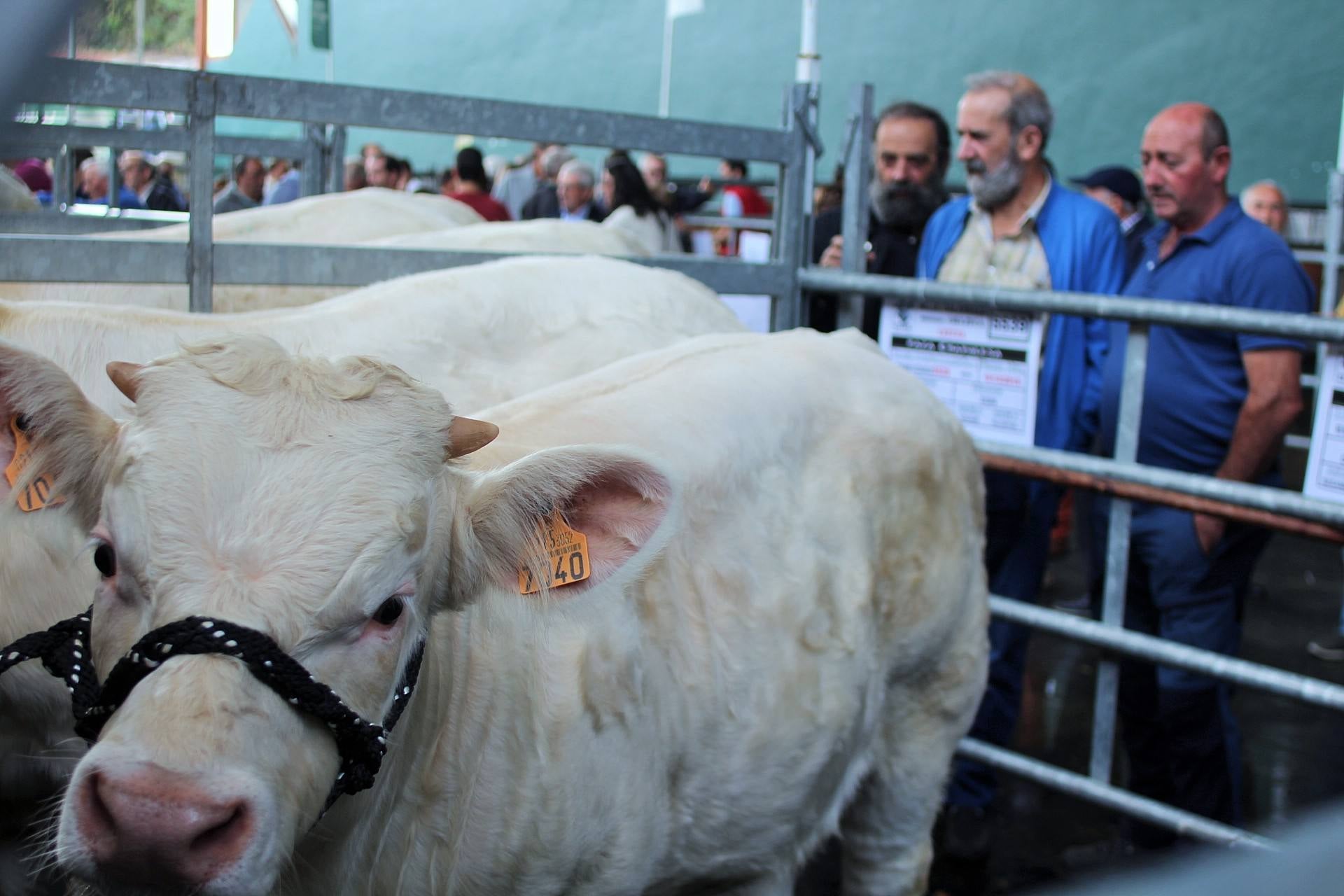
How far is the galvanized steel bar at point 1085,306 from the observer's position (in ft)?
10.6

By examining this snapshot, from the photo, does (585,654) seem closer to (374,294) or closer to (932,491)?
(932,491)

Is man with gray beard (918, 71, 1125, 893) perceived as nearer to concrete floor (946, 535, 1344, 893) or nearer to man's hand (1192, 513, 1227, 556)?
concrete floor (946, 535, 1344, 893)

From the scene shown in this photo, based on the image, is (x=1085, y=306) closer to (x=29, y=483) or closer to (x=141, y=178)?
(x=29, y=483)

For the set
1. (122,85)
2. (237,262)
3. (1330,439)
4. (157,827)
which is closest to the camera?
(157,827)

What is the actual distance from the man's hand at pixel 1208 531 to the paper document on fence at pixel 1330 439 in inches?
14.1

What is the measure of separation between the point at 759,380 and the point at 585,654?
873 mm

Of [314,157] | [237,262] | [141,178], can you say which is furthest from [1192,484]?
[141,178]

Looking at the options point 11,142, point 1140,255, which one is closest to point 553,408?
point 11,142

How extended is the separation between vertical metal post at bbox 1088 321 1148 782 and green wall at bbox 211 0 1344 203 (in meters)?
9.12

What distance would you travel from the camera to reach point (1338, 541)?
3232mm

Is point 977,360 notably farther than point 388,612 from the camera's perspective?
Yes

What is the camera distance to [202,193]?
3.27 metres

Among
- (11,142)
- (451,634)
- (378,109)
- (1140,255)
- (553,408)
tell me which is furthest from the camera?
(1140,255)

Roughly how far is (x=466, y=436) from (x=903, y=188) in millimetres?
3231
